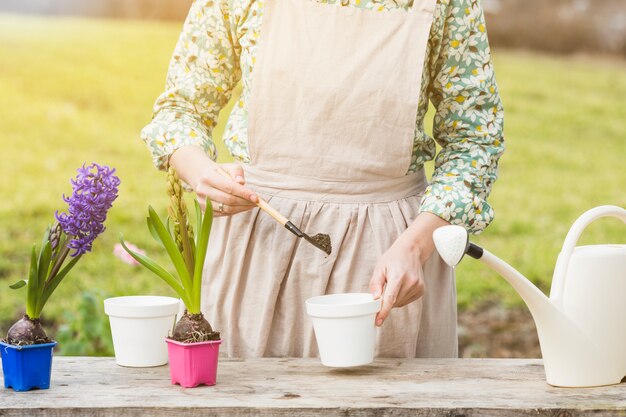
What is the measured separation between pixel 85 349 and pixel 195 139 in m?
1.83

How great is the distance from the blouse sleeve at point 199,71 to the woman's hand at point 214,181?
8cm

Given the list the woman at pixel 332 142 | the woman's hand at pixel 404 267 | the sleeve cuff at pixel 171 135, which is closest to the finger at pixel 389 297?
the woman's hand at pixel 404 267

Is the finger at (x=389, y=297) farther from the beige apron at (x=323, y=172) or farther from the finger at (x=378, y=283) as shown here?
the beige apron at (x=323, y=172)

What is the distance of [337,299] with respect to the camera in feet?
5.08

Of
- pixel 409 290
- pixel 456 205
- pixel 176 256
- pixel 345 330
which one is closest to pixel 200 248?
pixel 176 256

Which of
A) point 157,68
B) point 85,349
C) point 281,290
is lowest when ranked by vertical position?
point 85,349

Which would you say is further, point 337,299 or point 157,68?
point 157,68

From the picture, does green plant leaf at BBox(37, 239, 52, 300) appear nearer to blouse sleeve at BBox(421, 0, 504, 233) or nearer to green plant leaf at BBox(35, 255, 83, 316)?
green plant leaf at BBox(35, 255, 83, 316)

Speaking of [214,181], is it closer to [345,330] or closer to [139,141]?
[345,330]

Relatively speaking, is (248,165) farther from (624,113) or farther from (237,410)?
(624,113)

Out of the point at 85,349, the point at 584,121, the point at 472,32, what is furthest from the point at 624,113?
the point at 472,32

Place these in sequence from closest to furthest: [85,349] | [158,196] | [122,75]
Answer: [85,349], [158,196], [122,75]

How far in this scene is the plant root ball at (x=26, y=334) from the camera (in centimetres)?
142

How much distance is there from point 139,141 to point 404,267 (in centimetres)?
420
